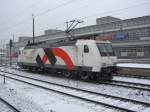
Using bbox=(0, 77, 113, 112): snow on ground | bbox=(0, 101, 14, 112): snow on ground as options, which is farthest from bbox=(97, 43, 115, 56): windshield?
bbox=(0, 101, 14, 112): snow on ground

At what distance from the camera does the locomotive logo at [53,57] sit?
661 inches

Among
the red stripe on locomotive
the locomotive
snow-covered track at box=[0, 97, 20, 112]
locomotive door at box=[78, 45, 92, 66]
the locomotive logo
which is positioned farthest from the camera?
the locomotive logo

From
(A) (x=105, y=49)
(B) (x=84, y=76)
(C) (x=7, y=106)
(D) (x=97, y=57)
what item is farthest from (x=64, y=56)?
(C) (x=7, y=106)

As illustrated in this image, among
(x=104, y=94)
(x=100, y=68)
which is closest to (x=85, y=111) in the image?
(x=104, y=94)

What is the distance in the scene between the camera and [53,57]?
18.8 m

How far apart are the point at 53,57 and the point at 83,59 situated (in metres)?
4.29

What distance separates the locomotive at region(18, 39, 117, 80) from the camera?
14.6 meters

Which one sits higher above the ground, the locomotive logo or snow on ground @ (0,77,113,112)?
the locomotive logo

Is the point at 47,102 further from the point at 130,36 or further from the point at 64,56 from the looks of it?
the point at 130,36

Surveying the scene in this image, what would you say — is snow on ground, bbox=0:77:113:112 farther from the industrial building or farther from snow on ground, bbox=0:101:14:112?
the industrial building

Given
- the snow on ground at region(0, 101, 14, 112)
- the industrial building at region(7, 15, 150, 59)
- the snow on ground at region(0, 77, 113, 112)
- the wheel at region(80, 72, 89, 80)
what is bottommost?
the snow on ground at region(0, 101, 14, 112)

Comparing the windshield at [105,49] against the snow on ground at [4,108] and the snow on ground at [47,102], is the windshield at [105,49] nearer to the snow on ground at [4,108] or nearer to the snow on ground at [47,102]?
the snow on ground at [47,102]

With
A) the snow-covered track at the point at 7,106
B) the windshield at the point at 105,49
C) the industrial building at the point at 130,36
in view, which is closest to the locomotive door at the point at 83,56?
the windshield at the point at 105,49

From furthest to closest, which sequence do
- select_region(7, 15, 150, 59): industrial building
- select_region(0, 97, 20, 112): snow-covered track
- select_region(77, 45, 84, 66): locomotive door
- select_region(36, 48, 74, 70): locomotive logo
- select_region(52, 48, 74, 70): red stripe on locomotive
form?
select_region(7, 15, 150, 59): industrial building
select_region(36, 48, 74, 70): locomotive logo
select_region(52, 48, 74, 70): red stripe on locomotive
select_region(77, 45, 84, 66): locomotive door
select_region(0, 97, 20, 112): snow-covered track
